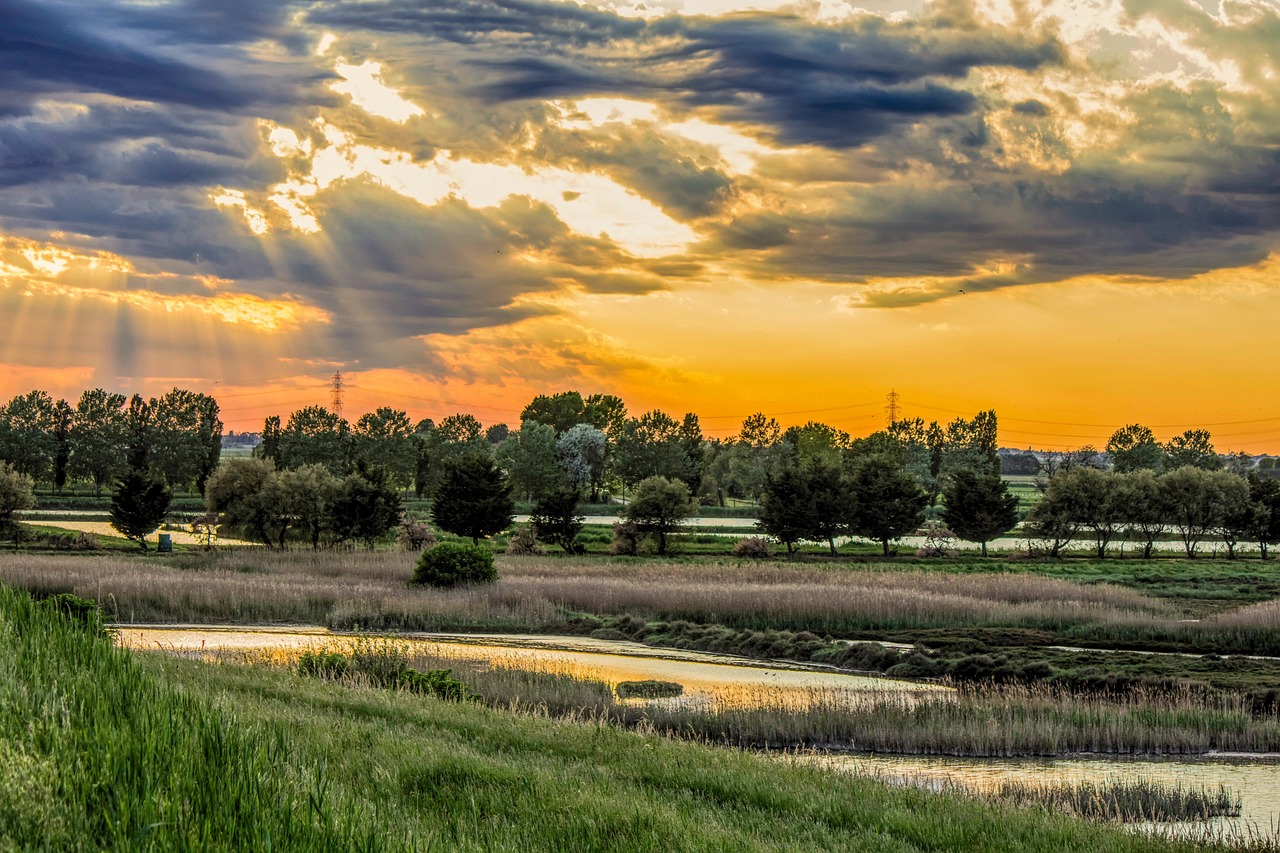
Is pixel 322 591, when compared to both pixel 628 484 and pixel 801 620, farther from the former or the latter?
pixel 628 484

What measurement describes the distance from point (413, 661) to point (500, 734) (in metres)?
11.1

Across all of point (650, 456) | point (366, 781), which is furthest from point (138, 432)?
point (366, 781)

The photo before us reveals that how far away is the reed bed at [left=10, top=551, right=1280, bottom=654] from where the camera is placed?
111ft

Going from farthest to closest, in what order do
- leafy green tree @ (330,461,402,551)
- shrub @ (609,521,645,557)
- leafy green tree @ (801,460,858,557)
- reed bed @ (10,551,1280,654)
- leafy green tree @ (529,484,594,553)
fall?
leafy green tree @ (801,460,858,557) → leafy green tree @ (529,484,594,553) → shrub @ (609,521,645,557) → leafy green tree @ (330,461,402,551) → reed bed @ (10,551,1280,654)

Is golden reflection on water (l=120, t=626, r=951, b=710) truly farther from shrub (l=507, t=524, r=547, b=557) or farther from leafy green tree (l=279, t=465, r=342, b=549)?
shrub (l=507, t=524, r=547, b=557)

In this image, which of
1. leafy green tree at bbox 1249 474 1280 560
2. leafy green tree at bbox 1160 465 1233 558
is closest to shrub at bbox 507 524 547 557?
leafy green tree at bbox 1160 465 1233 558

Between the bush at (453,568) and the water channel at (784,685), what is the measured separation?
6.13 metres

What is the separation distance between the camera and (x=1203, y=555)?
244 ft

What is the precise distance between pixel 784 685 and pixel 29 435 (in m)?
118

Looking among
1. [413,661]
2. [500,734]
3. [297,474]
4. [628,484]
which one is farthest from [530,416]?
[500,734]

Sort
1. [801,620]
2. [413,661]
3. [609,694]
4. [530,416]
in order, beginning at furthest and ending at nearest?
1. [530,416]
2. [801,620]
3. [413,661]
4. [609,694]

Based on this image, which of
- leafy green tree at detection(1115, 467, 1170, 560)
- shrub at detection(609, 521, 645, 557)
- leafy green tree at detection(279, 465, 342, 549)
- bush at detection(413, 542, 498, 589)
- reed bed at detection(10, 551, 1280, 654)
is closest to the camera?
reed bed at detection(10, 551, 1280, 654)

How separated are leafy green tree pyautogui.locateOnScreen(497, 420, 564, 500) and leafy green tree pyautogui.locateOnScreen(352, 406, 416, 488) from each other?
38.7ft

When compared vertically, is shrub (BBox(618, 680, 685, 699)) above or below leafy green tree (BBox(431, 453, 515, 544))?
below
